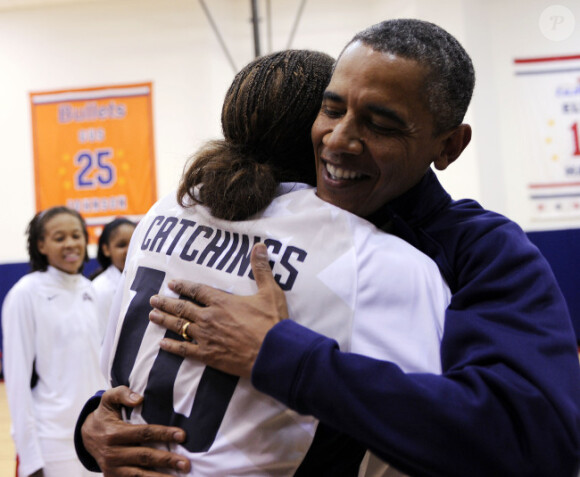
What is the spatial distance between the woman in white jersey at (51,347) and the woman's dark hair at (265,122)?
107 inches

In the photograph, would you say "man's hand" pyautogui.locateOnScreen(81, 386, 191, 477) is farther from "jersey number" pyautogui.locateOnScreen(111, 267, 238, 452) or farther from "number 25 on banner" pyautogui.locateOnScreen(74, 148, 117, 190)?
"number 25 on banner" pyautogui.locateOnScreen(74, 148, 117, 190)

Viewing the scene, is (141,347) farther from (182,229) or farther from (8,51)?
(8,51)

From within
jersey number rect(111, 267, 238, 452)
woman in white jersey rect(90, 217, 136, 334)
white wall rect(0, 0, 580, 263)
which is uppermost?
white wall rect(0, 0, 580, 263)

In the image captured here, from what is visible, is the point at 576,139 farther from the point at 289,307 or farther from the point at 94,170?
the point at 289,307

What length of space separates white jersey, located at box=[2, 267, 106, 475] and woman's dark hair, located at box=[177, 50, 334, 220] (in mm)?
2698

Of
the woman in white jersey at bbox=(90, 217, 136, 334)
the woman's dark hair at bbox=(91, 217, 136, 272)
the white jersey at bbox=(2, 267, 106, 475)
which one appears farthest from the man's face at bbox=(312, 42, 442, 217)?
the woman's dark hair at bbox=(91, 217, 136, 272)

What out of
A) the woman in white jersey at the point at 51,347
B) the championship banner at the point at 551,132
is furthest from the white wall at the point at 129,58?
the woman in white jersey at the point at 51,347

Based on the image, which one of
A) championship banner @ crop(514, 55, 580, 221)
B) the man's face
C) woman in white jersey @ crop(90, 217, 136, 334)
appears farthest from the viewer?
championship banner @ crop(514, 55, 580, 221)

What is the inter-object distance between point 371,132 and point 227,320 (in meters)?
0.47

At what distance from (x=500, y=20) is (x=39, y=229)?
597 cm

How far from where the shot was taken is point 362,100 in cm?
124

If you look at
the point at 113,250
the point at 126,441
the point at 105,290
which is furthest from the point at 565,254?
the point at 126,441

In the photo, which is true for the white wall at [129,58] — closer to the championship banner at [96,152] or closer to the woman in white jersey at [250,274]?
the championship banner at [96,152]

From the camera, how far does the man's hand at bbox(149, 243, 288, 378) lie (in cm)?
110
